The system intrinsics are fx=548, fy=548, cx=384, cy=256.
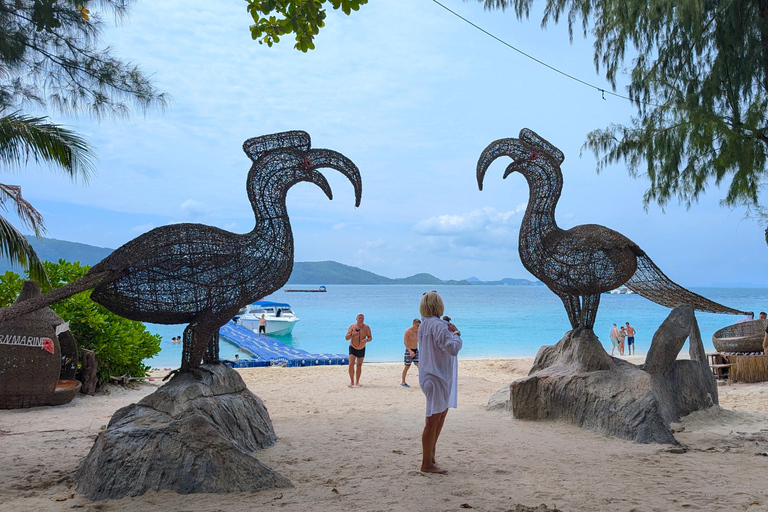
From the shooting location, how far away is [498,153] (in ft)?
24.1

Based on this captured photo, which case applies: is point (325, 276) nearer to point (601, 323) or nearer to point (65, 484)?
point (601, 323)

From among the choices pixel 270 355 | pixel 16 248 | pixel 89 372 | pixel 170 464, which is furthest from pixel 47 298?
pixel 270 355

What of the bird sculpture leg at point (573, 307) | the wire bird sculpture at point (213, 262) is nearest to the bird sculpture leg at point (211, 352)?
the wire bird sculpture at point (213, 262)

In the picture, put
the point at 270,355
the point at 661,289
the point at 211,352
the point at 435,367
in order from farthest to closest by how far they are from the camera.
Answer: the point at 270,355, the point at 661,289, the point at 211,352, the point at 435,367

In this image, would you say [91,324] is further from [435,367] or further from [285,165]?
[435,367]

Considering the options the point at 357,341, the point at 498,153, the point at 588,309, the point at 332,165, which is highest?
the point at 498,153

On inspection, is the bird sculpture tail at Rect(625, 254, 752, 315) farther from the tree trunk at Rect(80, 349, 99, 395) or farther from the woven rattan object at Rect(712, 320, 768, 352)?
the tree trunk at Rect(80, 349, 99, 395)

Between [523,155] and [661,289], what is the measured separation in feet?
8.19

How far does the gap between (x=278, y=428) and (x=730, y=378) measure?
861 cm

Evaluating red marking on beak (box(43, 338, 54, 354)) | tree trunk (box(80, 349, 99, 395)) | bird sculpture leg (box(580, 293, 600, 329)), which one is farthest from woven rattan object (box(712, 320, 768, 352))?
red marking on beak (box(43, 338, 54, 354))

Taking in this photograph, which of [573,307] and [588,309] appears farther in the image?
[573,307]

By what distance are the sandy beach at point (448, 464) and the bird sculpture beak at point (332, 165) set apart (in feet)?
8.35

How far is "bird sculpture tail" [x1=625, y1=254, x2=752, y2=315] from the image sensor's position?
6840 millimetres

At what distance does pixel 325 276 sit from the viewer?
145625mm
